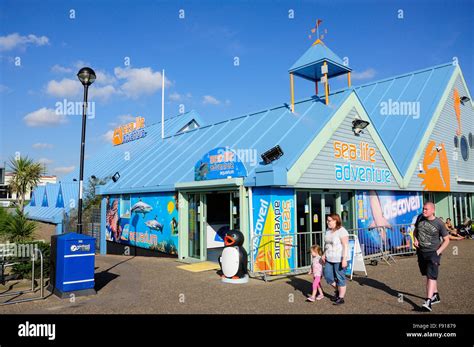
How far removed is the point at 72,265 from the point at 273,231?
17.5 ft

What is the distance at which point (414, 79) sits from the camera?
23.1m

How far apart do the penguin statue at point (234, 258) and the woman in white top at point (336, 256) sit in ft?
8.56

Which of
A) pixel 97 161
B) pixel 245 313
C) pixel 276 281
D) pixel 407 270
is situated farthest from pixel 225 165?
pixel 97 161

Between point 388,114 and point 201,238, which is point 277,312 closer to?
point 201,238

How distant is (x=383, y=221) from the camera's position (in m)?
14.9

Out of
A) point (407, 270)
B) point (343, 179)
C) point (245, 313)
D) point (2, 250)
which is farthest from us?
point (343, 179)

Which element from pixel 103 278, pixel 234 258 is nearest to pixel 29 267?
pixel 103 278

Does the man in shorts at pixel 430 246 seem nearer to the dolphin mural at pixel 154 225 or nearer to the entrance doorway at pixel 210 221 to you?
the entrance doorway at pixel 210 221

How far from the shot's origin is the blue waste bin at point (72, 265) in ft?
26.1

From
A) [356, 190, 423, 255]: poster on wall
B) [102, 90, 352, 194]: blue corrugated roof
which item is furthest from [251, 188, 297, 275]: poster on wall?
[356, 190, 423, 255]: poster on wall

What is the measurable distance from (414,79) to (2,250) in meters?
23.7

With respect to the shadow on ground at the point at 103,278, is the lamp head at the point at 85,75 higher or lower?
higher

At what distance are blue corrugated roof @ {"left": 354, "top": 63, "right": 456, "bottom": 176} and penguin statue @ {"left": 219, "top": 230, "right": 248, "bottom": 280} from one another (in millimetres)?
9858

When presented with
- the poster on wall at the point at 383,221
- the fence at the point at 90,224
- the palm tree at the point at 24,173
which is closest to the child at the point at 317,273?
the poster on wall at the point at 383,221
